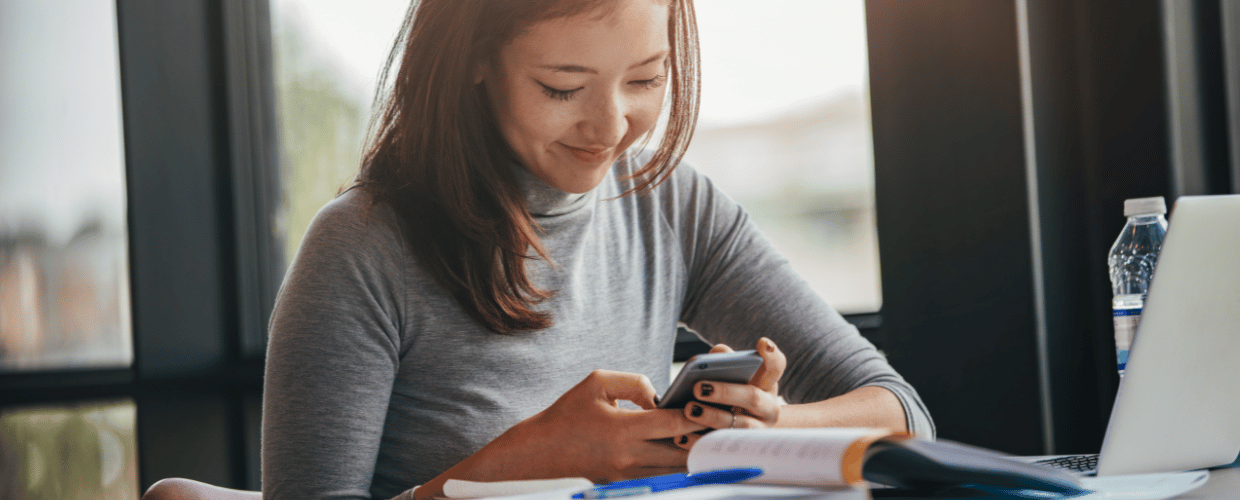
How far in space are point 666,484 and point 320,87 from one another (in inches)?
78.2

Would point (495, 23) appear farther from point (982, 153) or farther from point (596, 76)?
point (982, 153)

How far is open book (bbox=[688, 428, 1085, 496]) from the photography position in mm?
538

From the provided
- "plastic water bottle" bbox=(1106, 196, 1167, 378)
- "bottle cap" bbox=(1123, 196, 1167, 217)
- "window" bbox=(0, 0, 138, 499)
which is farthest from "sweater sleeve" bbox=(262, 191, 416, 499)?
"window" bbox=(0, 0, 138, 499)

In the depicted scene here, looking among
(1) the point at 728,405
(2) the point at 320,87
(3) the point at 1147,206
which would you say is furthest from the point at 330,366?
(2) the point at 320,87

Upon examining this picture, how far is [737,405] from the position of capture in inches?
32.6

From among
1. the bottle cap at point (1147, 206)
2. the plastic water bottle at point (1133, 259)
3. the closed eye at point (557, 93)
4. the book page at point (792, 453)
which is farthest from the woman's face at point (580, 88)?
the plastic water bottle at point (1133, 259)

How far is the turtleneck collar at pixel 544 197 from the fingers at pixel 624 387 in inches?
15.6

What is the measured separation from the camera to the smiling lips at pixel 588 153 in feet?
3.73

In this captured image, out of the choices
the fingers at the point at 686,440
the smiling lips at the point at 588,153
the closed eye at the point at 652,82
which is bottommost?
the fingers at the point at 686,440

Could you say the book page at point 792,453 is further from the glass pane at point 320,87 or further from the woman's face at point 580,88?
the glass pane at point 320,87

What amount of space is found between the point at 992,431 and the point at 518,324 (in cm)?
116

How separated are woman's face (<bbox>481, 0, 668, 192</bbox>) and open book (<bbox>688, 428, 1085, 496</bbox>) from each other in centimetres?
56

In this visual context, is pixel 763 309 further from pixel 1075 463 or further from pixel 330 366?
pixel 330 366

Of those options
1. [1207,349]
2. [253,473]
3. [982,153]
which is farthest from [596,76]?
[253,473]
